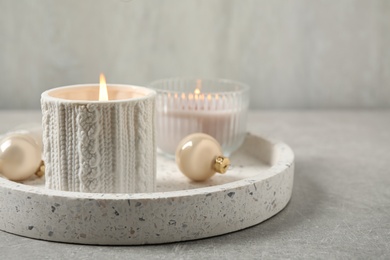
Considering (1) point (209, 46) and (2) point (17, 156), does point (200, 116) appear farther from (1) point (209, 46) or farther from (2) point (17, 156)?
(1) point (209, 46)

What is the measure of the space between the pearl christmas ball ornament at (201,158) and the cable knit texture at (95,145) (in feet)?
0.24

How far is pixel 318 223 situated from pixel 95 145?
0.21 m

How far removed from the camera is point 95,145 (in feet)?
1.69

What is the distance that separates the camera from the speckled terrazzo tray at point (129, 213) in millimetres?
469

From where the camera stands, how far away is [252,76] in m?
1.11

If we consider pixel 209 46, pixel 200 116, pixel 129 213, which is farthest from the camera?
pixel 209 46

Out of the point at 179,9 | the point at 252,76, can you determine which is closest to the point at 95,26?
the point at 179,9

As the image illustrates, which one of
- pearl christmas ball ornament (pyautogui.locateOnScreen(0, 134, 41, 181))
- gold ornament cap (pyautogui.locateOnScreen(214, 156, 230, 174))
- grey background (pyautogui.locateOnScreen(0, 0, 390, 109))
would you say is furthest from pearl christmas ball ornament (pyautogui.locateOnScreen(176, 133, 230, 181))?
grey background (pyautogui.locateOnScreen(0, 0, 390, 109))

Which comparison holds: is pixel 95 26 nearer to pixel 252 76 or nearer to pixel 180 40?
pixel 180 40

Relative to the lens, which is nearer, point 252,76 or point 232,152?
point 232,152

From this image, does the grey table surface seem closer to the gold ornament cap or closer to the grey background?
the gold ornament cap

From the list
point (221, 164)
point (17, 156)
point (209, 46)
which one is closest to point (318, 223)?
point (221, 164)

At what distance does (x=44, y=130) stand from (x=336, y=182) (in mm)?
327

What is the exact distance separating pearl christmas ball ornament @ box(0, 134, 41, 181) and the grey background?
50 centimetres
